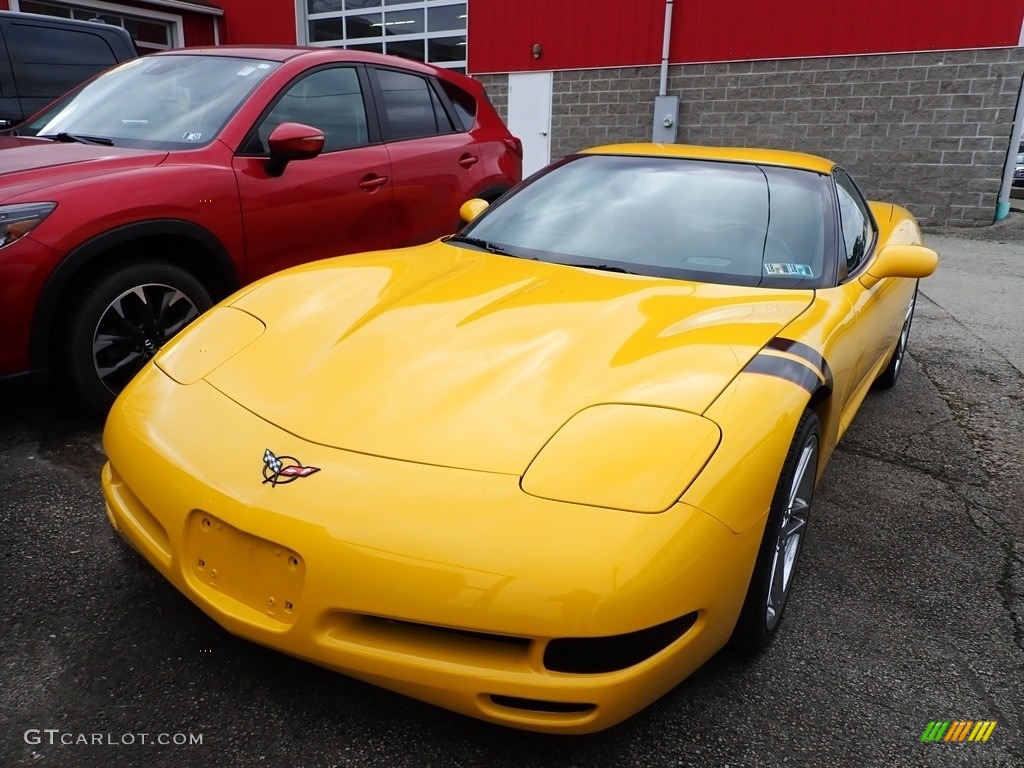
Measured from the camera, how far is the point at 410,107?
15.3 feet

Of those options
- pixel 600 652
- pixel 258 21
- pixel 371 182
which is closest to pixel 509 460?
pixel 600 652

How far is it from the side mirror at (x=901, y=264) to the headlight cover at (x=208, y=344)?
2.01m

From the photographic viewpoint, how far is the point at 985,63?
9.82m

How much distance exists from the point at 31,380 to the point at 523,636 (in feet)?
7.99

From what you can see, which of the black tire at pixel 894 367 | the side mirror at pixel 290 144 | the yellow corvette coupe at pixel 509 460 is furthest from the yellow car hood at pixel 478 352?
the black tire at pixel 894 367

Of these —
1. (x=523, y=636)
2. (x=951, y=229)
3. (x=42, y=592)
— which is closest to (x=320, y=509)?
(x=523, y=636)

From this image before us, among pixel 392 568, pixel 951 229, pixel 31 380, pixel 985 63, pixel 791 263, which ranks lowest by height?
pixel 951 229

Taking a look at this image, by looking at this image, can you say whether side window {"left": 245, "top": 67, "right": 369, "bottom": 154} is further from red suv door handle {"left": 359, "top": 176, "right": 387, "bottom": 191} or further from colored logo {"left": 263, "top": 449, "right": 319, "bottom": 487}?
colored logo {"left": 263, "top": 449, "right": 319, "bottom": 487}

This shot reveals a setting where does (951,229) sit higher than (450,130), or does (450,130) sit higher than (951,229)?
(450,130)

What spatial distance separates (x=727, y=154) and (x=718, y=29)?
9235 mm

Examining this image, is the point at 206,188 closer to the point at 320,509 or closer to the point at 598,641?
the point at 320,509

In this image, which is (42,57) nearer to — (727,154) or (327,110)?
(327,110)

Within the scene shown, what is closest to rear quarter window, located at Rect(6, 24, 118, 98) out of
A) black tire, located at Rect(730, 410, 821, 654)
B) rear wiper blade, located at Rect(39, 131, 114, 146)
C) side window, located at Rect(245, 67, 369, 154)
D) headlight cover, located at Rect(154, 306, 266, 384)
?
rear wiper blade, located at Rect(39, 131, 114, 146)

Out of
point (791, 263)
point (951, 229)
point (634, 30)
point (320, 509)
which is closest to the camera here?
point (320, 509)
